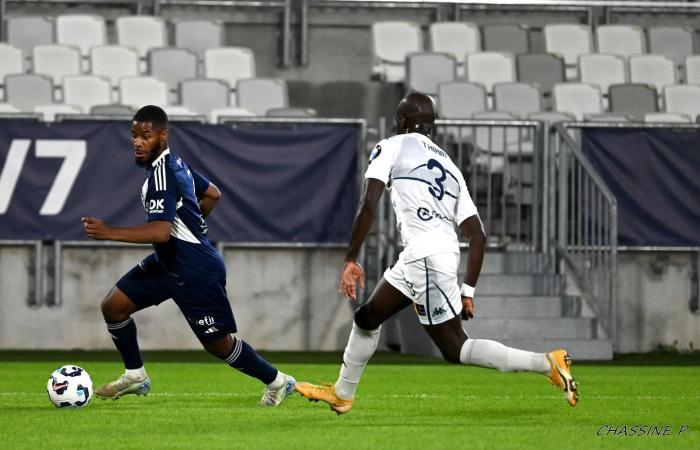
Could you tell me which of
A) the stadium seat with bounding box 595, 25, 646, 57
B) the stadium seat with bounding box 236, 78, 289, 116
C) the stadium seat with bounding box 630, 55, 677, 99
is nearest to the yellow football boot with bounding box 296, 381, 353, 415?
the stadium seat with bounding box 236, 78, 289, 116

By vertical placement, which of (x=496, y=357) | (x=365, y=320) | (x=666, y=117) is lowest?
(x=496, y=357)

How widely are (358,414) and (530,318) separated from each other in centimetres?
710

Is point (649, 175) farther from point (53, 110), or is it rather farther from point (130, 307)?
point (130, 307)

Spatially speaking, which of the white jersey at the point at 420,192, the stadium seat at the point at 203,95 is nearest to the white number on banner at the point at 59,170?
the stadium seat at the point at 203,95

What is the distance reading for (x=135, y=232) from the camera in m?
8.32

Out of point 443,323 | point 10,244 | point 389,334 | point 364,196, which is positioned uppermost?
point 364,196

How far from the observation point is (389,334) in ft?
55.1

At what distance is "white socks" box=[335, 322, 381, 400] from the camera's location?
8367 mm

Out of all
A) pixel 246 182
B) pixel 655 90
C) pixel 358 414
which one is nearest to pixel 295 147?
pixel 246 182

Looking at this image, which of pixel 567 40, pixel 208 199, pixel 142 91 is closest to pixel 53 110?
pixel 142 91

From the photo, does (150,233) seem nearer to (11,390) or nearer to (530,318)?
(11,390)

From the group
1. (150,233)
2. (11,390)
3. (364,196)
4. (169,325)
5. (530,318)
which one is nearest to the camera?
(364,196)

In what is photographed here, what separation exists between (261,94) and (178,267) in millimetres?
9878

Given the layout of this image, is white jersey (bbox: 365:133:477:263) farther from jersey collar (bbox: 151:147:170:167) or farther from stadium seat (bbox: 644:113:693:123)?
stadium seat (bbox: 644:113:693:123)
